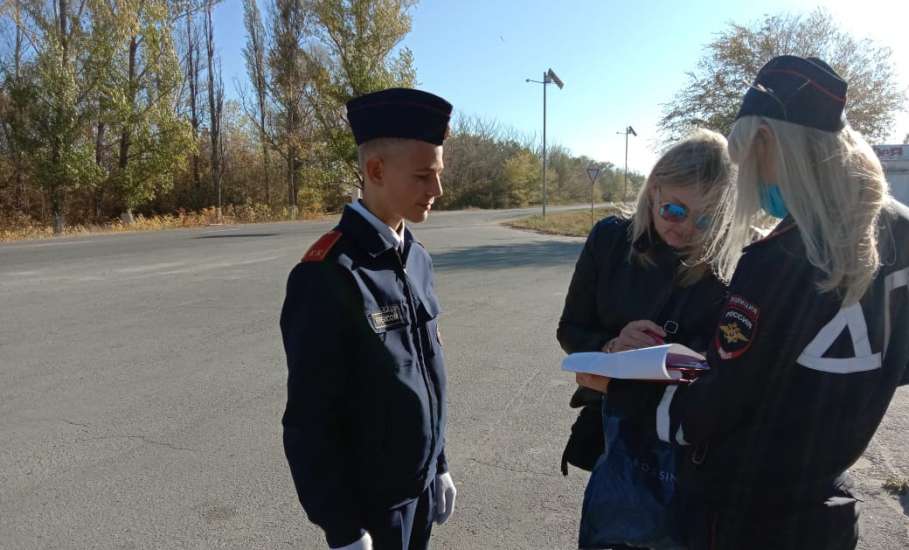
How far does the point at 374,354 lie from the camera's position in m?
1.63

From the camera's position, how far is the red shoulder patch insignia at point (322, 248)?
5.42 feet

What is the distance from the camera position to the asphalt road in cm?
300

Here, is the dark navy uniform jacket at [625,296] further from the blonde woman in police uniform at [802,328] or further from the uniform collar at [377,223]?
the uniform collar at [377,223]

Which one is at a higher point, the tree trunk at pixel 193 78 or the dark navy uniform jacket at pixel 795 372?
the tree trunk at pixel 193 78

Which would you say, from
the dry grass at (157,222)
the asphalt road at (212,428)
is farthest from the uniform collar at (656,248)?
the dry grass at (157,222)

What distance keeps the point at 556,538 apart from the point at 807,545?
5.47ft

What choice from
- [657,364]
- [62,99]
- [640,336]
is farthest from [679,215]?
[62,99]

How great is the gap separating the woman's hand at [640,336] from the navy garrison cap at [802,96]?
27.4 inches

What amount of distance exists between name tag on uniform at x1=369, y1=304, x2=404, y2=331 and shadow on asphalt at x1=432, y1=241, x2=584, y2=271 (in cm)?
1015

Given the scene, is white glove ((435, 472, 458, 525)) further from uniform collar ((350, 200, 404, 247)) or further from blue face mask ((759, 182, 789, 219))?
blue face mask ((759, 182, 789, 219))

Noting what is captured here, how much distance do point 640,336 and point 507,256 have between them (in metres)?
12.7

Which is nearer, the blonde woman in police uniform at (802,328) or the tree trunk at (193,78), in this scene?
the blonde woman in police uniform at (802,328)

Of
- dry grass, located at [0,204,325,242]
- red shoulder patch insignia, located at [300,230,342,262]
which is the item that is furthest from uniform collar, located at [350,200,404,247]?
dry grass, located at [0,204,325,242]

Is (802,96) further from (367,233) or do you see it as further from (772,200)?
(367,233)
